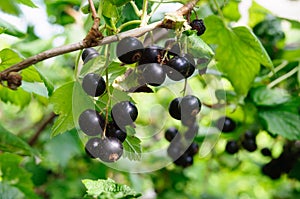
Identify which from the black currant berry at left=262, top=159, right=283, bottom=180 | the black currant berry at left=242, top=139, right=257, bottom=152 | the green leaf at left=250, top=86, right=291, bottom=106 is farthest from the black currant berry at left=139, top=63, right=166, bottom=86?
the black currant berry at left=262, top=159, right=283, bottom=180

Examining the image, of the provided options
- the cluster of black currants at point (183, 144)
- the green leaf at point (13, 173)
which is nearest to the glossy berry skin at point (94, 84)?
the cluster of black currants at point (183, 144)

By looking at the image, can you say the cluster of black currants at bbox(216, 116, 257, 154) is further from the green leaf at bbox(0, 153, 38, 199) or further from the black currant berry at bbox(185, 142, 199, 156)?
the green leaf at bbox(0, 153, 38, 199)

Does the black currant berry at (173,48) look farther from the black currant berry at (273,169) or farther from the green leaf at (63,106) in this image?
the black currant berry at (273,169)

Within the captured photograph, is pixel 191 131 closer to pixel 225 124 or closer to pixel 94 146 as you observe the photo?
pixel 225 124

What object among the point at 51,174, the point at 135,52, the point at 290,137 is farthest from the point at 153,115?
the point at 51,174

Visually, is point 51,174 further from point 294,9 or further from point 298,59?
point 294,9

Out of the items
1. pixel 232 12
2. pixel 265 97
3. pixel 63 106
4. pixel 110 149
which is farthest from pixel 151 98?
pixel 110 149

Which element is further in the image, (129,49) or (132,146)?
(132,146)

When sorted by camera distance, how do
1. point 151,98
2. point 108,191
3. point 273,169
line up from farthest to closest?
point 151,98, point 273,169, point 108,191
